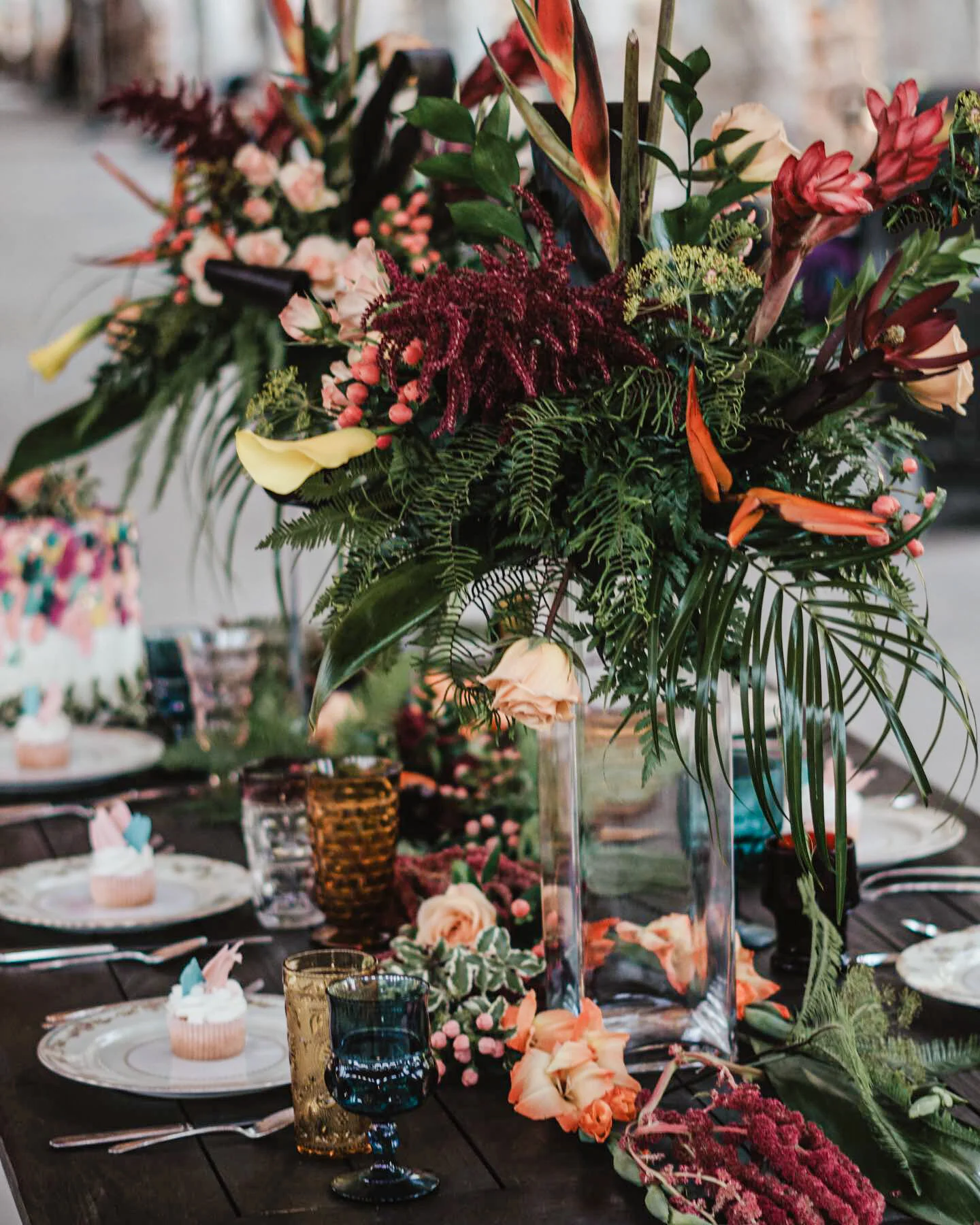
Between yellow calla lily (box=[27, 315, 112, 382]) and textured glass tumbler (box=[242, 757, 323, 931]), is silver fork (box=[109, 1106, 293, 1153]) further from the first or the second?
yellow calla lily (box=[27, 315, 112, 382])

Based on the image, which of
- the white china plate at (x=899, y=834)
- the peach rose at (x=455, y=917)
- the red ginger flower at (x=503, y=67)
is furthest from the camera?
the red ginger flower at (x=503, y=67)

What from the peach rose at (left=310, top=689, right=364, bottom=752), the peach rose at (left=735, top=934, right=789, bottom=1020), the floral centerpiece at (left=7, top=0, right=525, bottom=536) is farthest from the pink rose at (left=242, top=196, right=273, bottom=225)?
the peach rose at (left=735, top=934, right=789, bottom=1020)

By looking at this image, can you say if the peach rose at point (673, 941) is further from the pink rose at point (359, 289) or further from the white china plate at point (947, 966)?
the pink rose at point (359, 289)

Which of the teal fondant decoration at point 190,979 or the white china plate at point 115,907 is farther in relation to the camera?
the white china plate at point 115,907

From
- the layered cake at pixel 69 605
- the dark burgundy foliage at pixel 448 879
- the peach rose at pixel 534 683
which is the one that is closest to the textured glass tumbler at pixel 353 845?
the dark burgundy foliage at pixel 448 879

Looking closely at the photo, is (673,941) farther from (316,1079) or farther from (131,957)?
(131,957)

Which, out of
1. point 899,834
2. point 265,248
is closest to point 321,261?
point 265,248

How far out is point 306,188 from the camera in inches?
71.7

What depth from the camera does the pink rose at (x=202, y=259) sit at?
181 centimetres

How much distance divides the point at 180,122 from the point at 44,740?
27.5 inches

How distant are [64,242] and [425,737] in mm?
7814

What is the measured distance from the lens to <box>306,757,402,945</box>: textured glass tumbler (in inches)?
52.8

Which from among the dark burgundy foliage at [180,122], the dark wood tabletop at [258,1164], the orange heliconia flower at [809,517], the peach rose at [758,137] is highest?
the dark burgundy foliage at [180,122]

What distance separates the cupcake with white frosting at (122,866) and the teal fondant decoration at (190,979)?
32 cm
